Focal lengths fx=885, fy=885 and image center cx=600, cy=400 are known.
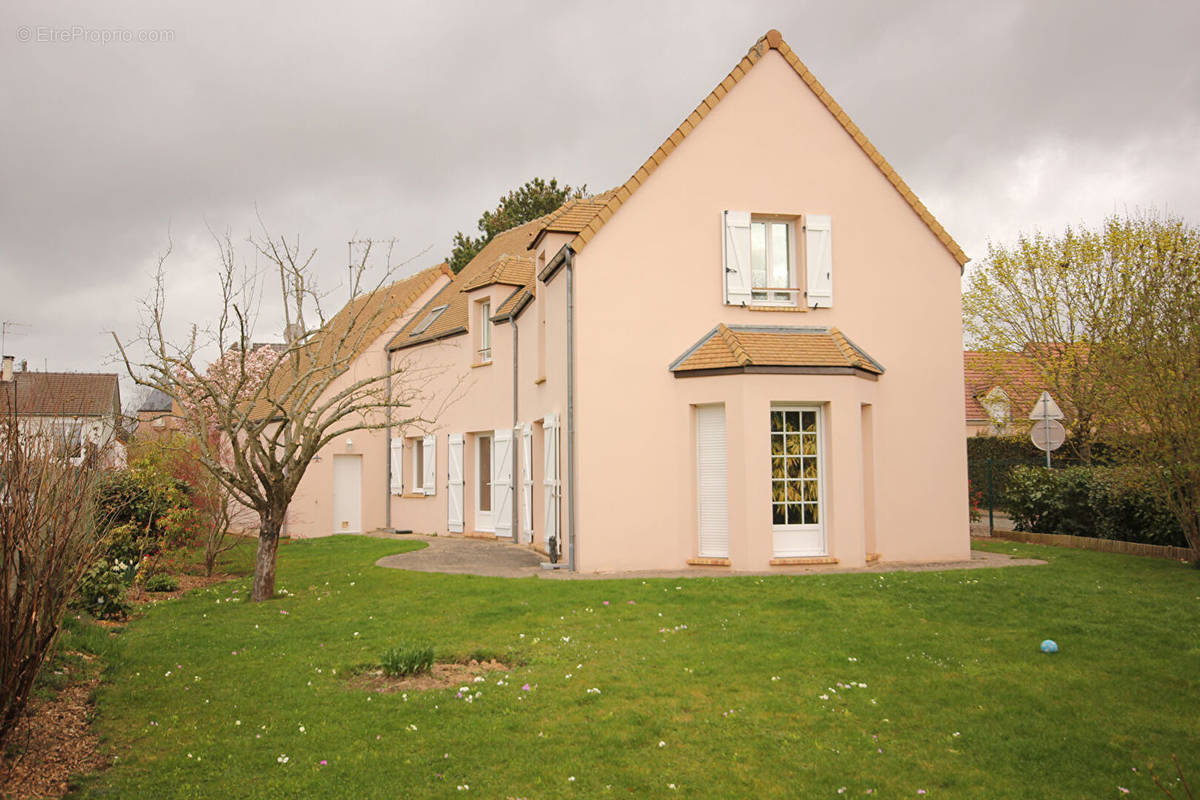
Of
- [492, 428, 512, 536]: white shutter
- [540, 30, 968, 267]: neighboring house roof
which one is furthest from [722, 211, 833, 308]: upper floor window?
[492, 428, 512, 536]: white shutter

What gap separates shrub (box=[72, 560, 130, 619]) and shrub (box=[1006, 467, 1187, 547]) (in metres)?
13.7

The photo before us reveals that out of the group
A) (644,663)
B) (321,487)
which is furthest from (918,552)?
(321,487)

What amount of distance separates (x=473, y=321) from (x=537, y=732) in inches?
595

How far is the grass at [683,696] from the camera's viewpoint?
5.10 metres

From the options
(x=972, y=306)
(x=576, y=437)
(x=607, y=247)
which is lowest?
(x=576, y=437)

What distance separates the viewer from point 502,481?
725 inches

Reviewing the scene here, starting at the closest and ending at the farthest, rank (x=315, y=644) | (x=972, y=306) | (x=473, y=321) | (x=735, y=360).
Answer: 1. (x=315, y=644)
2. (x=735, y=360)
3. (x=473, y=321)
4. (x=972, y=306)

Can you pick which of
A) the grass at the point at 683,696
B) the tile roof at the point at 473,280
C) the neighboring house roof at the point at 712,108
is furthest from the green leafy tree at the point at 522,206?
the grass at the point at 683,696

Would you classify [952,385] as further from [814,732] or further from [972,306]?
[972,306]

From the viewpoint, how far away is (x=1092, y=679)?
683cm

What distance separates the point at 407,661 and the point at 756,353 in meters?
7.63

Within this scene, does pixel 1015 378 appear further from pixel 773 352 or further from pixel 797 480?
pixel 773 352

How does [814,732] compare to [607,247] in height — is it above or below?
below

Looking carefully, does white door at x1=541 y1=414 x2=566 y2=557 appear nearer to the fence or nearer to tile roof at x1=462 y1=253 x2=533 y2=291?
tile roof at x1=462 y1=253 x2=533 y2=291
